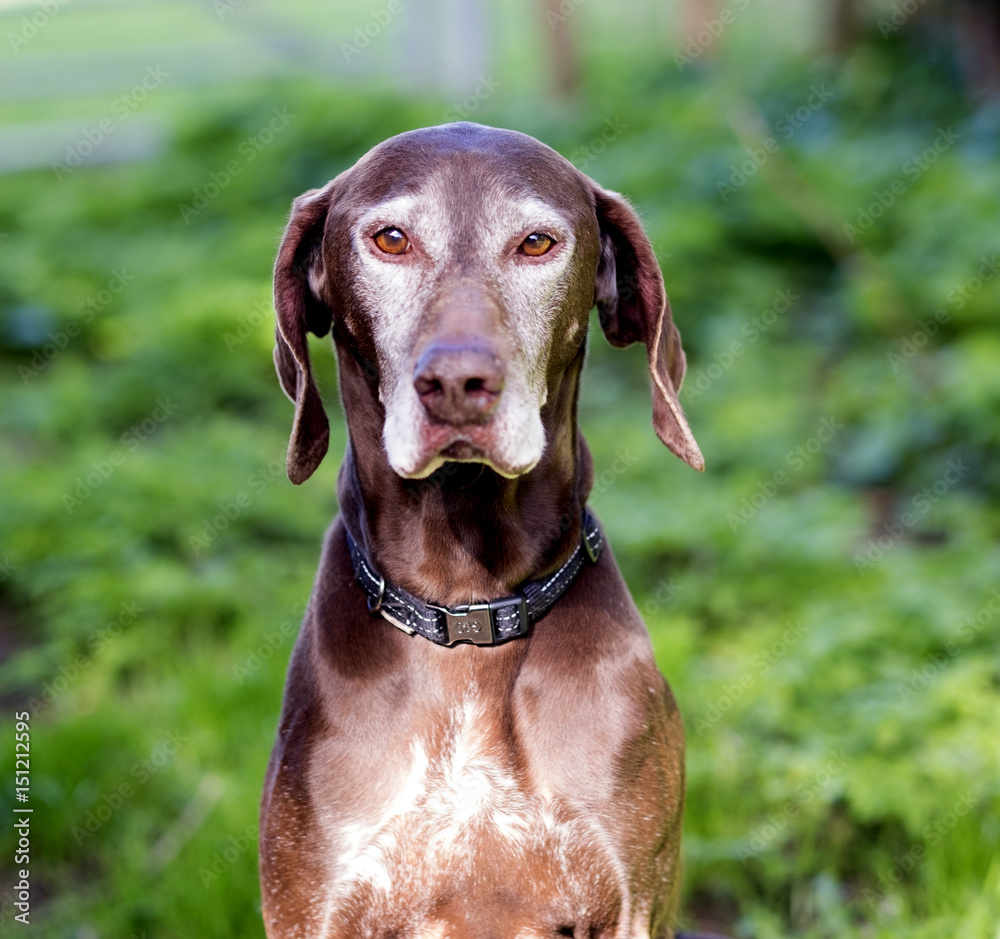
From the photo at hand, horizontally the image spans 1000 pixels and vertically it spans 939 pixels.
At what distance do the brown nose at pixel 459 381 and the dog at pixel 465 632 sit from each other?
8 cm

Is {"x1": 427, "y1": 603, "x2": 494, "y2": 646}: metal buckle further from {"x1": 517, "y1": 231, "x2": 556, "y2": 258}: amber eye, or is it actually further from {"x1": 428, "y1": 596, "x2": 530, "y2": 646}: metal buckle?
{"x1": 517, "y1": 231, "x2": 556, "y2": 258}: amber eye

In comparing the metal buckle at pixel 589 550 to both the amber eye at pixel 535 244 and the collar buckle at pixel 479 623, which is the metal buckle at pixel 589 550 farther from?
the amber eye at pixel 535 244

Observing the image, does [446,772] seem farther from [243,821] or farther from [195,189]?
[195,189]

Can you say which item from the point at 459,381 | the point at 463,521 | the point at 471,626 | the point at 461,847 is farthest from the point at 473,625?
the point at 459,381

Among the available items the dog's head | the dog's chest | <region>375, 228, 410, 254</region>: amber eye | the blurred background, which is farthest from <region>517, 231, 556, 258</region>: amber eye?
the blurred background

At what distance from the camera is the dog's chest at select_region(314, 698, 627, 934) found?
7.15ft

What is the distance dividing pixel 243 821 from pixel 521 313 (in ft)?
6.22

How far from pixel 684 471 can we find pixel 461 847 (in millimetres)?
3662

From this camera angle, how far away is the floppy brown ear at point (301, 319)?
7.59 ft

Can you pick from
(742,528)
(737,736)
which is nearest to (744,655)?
(737,736)

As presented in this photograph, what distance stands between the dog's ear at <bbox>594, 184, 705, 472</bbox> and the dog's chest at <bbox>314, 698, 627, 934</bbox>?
2.22 ft

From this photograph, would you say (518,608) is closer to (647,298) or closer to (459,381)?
(459,381)

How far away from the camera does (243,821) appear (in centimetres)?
340

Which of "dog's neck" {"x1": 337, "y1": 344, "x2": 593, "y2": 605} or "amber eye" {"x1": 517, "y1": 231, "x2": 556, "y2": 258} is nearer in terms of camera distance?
"amber eye" {"x1": 517, "y1": 231, "x2": 556, "y2": 258}
